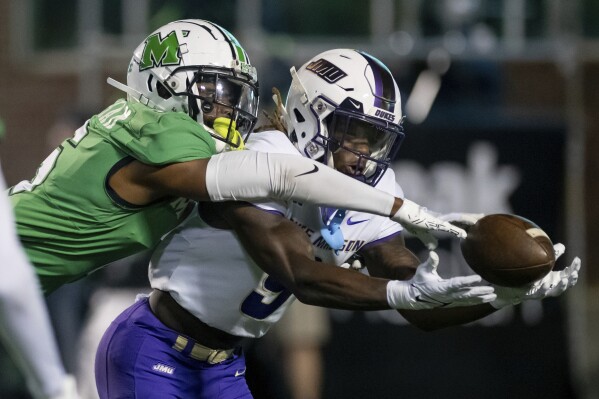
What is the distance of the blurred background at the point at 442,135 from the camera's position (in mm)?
6547

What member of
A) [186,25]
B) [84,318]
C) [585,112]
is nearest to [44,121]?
[84,318]

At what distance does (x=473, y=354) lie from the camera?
659 centimetres

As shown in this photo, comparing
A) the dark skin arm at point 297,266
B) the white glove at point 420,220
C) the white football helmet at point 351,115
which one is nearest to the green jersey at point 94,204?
the dark skin arm at point 297,266

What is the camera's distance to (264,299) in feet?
12.7

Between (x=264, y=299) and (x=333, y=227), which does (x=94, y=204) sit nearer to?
(x=264, y=299)

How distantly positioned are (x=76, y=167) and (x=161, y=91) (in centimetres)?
Result: 49

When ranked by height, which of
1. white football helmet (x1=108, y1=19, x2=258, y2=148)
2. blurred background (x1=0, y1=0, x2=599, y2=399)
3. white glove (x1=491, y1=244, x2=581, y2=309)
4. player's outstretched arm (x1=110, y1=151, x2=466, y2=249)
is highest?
white football helmet (x1=108, y1=19, x2=258, y2=148)

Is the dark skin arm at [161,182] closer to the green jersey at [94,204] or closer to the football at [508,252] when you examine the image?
the green jersey at [94,204]

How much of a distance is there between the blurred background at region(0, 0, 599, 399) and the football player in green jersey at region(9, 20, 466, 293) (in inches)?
90.0

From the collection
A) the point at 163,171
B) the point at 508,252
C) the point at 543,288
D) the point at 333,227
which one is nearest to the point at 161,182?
the point at 163,171

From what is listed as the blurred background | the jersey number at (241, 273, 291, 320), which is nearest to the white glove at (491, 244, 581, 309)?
the jersey number at (241, 273, 291, 320)

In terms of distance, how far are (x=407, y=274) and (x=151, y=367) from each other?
87cm

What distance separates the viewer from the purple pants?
153 inches

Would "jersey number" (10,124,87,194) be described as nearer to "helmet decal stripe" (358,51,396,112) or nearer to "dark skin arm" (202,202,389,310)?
"dark skin arm" (202,202,389,310)
